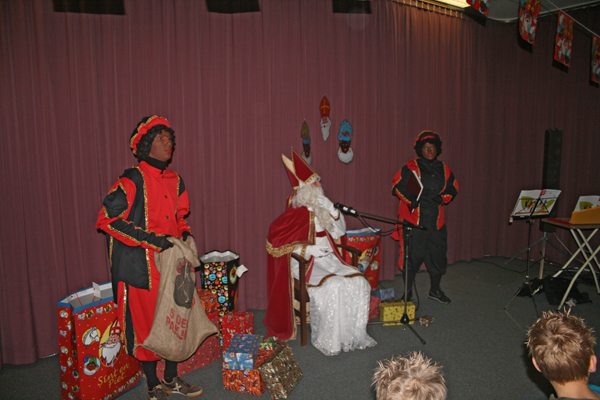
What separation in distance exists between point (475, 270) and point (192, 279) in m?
3.86

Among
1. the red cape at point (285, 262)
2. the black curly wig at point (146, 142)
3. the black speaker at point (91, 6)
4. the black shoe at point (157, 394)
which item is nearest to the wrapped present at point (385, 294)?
the red cape at point (285, 262)

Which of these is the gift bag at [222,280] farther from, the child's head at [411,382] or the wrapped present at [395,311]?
the child's head at [411,382]

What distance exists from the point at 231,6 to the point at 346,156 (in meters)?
1.88

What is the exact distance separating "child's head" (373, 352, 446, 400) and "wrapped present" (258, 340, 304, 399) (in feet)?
4.60

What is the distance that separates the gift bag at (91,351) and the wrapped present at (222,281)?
0.83 meters

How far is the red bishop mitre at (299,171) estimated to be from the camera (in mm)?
2975

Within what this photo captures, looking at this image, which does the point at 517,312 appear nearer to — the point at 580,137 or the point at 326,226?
the point at 326,226

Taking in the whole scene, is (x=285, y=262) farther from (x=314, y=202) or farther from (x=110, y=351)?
(x=110, y=351)

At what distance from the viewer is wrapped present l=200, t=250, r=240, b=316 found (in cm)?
294

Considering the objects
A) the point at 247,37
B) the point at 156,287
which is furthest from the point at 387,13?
the point at 156,287

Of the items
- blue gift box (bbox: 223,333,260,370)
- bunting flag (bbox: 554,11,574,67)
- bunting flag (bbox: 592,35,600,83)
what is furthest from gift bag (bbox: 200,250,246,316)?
bunting flag (bbox: 592,35,600,83)

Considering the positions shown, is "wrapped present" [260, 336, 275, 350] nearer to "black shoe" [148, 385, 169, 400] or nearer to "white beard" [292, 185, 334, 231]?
"black shoe" [148, 385, 169, 400]

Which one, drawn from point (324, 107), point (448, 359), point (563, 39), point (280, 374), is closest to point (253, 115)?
point (324, 107)

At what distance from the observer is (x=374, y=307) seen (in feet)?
10.6
